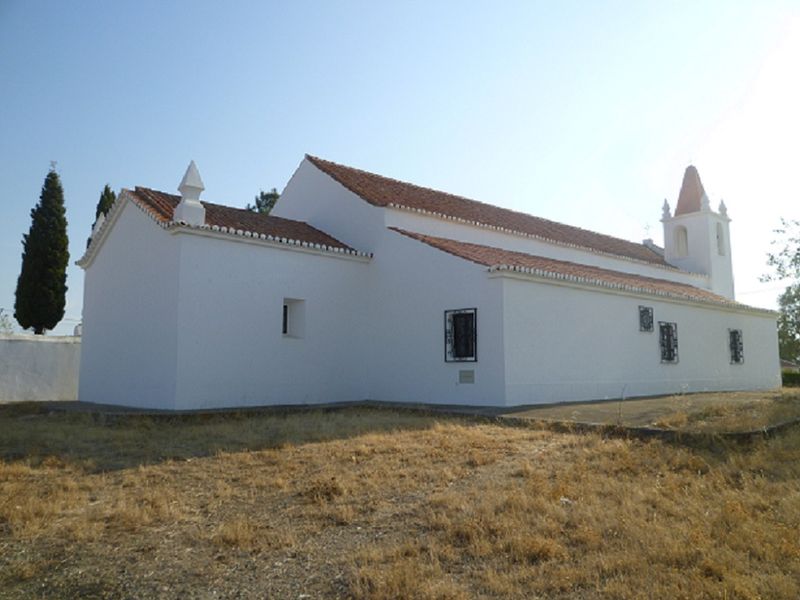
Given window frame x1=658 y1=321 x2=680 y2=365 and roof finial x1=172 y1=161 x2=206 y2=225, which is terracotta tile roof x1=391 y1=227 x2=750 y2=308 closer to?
window frame x1=658 y1=321 x2=680 y2=365

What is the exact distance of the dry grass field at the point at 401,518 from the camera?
4785 millimetres

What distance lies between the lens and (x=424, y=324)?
16016 millimetres

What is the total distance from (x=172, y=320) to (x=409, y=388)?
573 cm

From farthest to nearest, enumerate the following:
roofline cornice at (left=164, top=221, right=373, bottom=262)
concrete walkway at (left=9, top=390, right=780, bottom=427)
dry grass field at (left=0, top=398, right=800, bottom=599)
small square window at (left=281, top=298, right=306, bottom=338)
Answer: small square window at (left=281, top=298, right=306, bottom=338) → roofline cornice at (left=164, top=221, right=373, bottom=262) → concrete walkway at (left=9, top=390, right=780, bottom=427) → dry grass field at (left=0, top=398, right=800, bottom=599)

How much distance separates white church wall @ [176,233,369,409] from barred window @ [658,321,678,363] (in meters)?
8.58

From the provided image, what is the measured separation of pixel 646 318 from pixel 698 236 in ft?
42.0

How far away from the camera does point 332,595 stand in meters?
4.66

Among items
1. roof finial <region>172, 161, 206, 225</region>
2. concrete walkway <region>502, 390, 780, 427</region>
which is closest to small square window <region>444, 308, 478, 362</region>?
concrete walkway <region>502, 390, 780, 427</region>

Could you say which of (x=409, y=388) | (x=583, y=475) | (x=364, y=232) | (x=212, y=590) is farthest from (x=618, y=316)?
(x=212, y=590)

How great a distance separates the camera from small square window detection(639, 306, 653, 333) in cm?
1833

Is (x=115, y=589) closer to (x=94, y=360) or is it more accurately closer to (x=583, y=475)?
(x=583, y=475)

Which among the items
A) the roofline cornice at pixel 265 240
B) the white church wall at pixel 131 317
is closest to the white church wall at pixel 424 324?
the roofline cornice at pixel 265 240

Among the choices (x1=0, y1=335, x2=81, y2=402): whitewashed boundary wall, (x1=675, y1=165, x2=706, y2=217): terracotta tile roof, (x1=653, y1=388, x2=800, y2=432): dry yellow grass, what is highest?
(x1=675, y1=165, x2=706, y2=217): terracotta tile roof

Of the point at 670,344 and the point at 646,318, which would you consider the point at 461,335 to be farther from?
the point at 670,344
